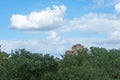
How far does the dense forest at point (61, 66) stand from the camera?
148ft

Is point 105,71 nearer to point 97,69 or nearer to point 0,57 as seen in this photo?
point 97,69

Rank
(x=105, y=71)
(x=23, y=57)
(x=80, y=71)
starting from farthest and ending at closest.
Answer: (x=23, y=57) → (x=105, y=71) → (x=80, y=71)

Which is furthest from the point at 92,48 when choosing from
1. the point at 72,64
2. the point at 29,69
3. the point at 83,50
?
the point at 29,69

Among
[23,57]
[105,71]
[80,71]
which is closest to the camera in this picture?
[80,71]

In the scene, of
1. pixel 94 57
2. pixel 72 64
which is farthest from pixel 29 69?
pixel 94 57

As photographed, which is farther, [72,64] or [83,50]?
[83,50]

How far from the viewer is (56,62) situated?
166ft

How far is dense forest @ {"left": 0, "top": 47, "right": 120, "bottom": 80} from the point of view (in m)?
45.2

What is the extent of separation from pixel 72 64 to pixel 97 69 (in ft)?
13.5

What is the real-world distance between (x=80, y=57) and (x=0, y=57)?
986cm

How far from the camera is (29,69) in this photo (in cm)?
4922

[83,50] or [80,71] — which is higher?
[83,50]

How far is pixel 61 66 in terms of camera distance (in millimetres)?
49562

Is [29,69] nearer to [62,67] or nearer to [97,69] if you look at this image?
[62,67]
